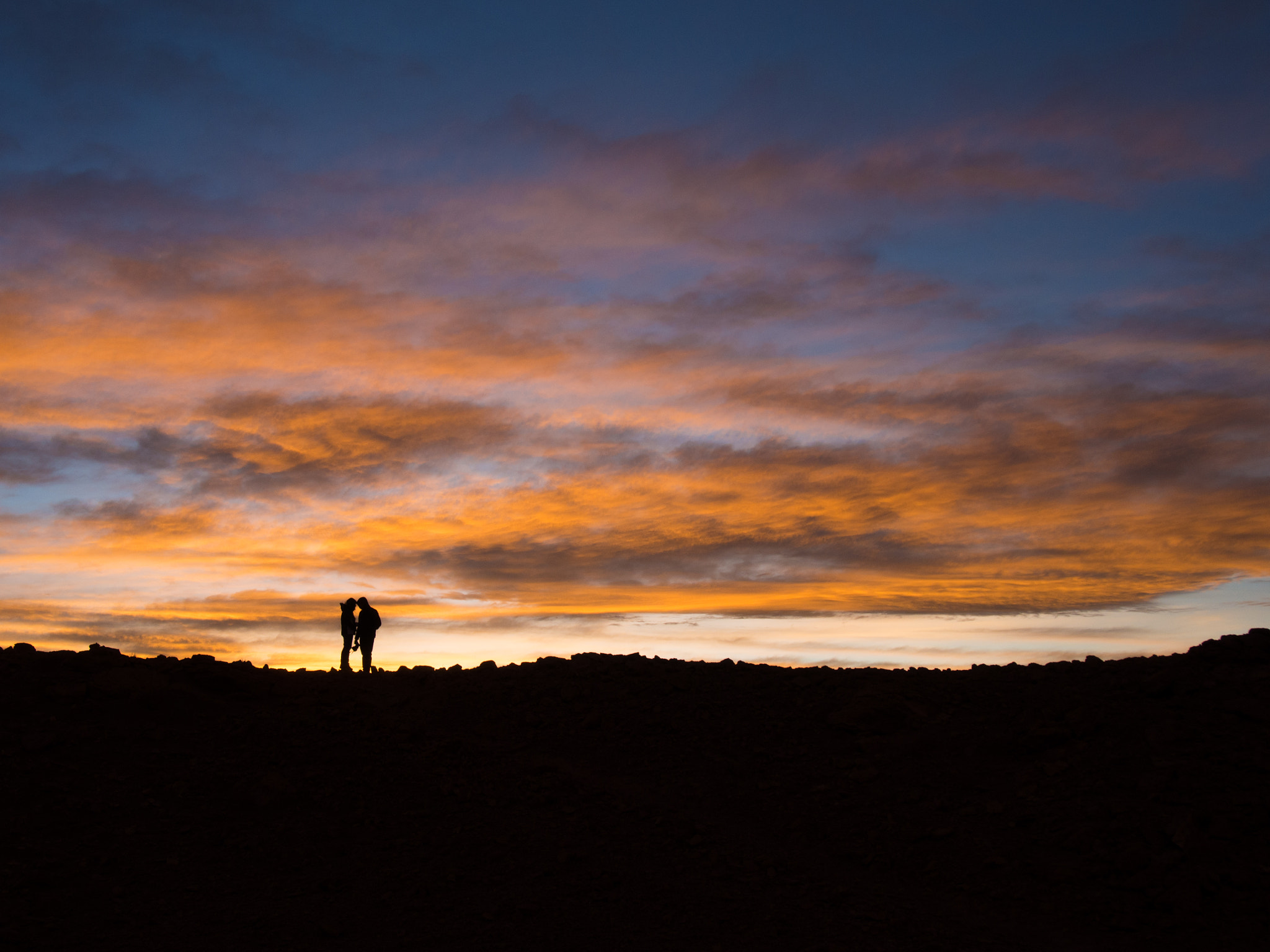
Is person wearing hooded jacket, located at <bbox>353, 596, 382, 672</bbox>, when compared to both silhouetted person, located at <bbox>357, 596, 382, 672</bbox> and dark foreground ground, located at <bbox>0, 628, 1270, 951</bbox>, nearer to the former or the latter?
silhouetted person, located at <bbox>357, 596, 382, 672</bbox>

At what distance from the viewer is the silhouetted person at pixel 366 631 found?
2255 centimetres

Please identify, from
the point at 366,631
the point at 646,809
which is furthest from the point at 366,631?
the point at 646,809

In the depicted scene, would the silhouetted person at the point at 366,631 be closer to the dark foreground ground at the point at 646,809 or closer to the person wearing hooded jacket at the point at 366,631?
the person wearing hooded jacket at the point at 366,631

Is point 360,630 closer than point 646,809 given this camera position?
No

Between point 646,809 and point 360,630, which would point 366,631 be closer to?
point 360,630

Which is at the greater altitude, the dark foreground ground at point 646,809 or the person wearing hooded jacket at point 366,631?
the person wearing hooded jacket at point 366,631

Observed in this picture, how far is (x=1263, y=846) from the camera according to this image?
12.2 metres

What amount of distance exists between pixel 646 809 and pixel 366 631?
10810 mm

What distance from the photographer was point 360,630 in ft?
74.0

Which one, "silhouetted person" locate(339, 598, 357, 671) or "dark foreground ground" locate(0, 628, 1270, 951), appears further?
"silhouetted person" locate(339, 598, 357, 671)

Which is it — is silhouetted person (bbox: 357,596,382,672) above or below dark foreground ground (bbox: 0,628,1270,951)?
above

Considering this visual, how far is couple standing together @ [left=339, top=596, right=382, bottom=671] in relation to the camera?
22.5 m

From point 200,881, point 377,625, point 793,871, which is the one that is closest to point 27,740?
point 200,881

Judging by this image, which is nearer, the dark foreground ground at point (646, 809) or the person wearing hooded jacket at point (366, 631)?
the dark foreground ground at point (646, 809)
